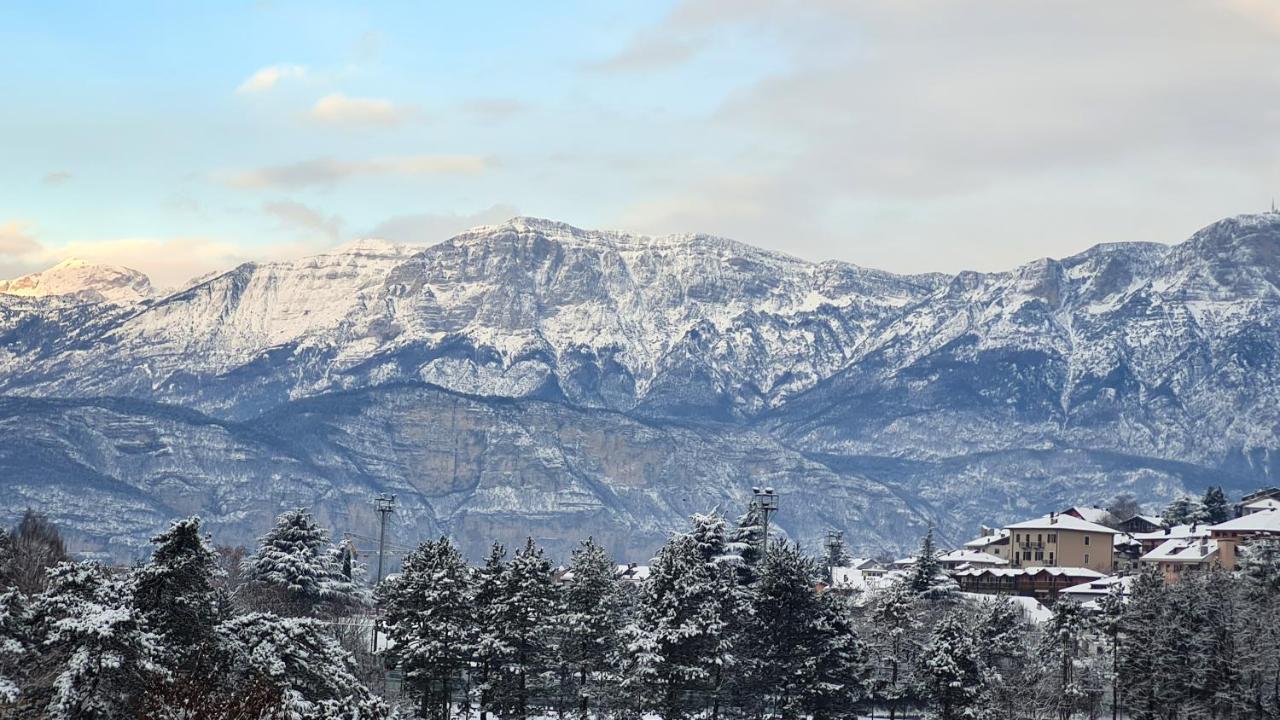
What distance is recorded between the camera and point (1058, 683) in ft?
436

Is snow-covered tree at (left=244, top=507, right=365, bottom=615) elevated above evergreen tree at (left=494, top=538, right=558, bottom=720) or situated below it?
above

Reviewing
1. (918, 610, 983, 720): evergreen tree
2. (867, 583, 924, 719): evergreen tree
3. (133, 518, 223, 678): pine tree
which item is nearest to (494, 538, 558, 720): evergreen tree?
(918, 610, 983, 720): evergreen tree

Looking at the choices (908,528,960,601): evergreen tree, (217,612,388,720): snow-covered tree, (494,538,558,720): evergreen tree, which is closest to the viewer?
(217,612,388,720): snow-covered tree

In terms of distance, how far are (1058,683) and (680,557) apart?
34783 mm

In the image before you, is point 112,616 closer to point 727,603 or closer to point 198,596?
point 198,596

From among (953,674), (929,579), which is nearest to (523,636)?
(953,674)

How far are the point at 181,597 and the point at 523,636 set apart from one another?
1467 inches

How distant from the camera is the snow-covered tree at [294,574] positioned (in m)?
137

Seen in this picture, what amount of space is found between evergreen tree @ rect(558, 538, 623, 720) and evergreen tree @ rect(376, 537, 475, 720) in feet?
21.7

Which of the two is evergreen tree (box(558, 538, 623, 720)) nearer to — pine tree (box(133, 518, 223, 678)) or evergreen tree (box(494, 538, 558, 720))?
evergreen tree (box(494, 538, 558, 720))

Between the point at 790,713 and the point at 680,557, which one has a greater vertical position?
the point at 680,557

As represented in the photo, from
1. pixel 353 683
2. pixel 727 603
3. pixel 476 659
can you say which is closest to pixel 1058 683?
pixel 727 603

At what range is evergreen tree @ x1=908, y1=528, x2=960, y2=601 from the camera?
16712cm

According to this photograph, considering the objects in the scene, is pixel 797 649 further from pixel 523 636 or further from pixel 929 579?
pixel 929 579
